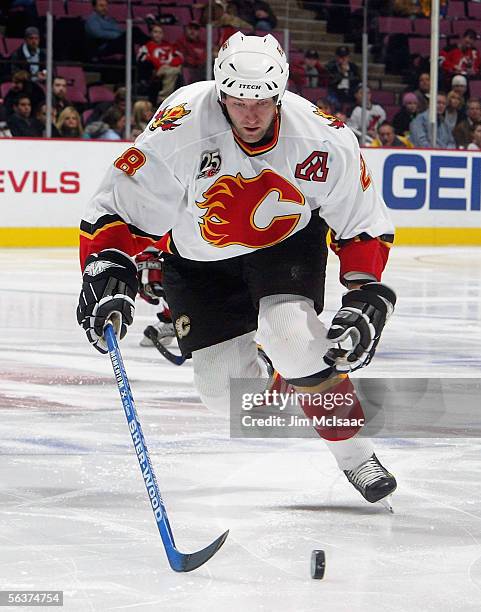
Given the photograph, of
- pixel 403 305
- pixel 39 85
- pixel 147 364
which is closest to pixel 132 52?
pixel 39 85

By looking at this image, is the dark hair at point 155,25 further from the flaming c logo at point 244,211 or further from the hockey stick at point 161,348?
the flaming c logo at point 244,211

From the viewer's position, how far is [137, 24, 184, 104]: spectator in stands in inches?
408

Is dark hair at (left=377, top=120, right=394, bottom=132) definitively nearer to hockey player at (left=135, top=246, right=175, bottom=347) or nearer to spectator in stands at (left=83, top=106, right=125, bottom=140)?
spectator in stands at (left=83, top=106, right=125, bottom=140)

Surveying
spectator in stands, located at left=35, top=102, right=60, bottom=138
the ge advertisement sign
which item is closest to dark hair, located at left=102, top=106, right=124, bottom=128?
spectator in stands, located at left=35, top=102, right=60, bottom=138

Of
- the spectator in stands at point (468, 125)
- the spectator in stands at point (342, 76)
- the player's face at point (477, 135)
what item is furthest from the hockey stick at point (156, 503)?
the player's face at point (477, 135)

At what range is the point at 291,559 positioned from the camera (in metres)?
2.37

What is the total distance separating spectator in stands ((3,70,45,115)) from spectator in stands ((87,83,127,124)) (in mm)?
549

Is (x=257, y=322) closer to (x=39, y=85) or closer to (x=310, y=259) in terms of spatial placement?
(x=310, y=259)

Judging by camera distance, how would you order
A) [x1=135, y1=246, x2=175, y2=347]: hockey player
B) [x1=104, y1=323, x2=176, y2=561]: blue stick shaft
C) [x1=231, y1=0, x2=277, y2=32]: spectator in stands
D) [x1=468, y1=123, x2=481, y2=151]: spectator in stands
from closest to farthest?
[x1=104, y1=323, x2=176, y2=561]: blue stick shaft, [x1=135, y1=246, x2=175, y2=347]: hockey player, [x1=231, y1=0, x2=277, y2=32]: spectator in stands, [x1=468, y1=123, x2=481, y2=151]: spectator in stands

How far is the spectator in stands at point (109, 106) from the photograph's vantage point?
33.4 ft

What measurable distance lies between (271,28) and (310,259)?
830cm

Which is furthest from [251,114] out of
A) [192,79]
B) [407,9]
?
[407,9]

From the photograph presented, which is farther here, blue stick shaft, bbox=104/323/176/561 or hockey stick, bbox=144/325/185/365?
hockey stick, bbox=144/325/185/365

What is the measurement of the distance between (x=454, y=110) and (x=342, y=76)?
101 cm
